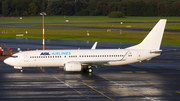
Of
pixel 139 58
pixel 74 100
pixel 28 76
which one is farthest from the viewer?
Result: pixel 139 58

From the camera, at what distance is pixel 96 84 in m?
30.4

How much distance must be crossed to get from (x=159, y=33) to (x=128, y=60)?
248 inches

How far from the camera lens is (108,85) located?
3005 cm

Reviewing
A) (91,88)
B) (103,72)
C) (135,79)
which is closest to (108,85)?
(91,88)

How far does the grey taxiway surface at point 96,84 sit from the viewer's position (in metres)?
25.7

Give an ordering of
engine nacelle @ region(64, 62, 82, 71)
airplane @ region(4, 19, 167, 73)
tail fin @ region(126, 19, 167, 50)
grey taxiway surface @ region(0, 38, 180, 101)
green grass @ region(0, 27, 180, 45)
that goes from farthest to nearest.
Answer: green grass @ region(0, 27, 180, 45) < tail fin @ region(126, 19, 167, 50) < airplane @ region(4, 19, 167, 73) < engine nacelle @ region(64, 62, 82, 71) < grey taxiway surface @ region(0, 38, 180, 101)

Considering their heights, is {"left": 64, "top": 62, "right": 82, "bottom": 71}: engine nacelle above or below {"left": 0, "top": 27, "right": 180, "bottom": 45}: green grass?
below

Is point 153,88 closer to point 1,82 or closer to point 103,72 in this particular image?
point 103,72

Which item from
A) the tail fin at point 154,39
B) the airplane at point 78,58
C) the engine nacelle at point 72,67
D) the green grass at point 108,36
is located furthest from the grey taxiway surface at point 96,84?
the green grass at point 108,36

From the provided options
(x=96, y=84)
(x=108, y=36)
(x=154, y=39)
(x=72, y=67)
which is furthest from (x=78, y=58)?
(x=108, y=36)

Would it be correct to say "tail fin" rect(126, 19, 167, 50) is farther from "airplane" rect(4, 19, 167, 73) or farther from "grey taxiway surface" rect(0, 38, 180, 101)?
"grey taxiway surface" rect(0, 38, 180, 101)

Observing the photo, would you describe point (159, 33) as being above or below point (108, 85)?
above

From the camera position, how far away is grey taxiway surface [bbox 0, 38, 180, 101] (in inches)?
1011

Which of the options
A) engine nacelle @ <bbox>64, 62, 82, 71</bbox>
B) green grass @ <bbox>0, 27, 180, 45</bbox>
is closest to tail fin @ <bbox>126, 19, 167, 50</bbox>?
engine nacelle @ <bbox>64, 62, 82, 71</bbox>
